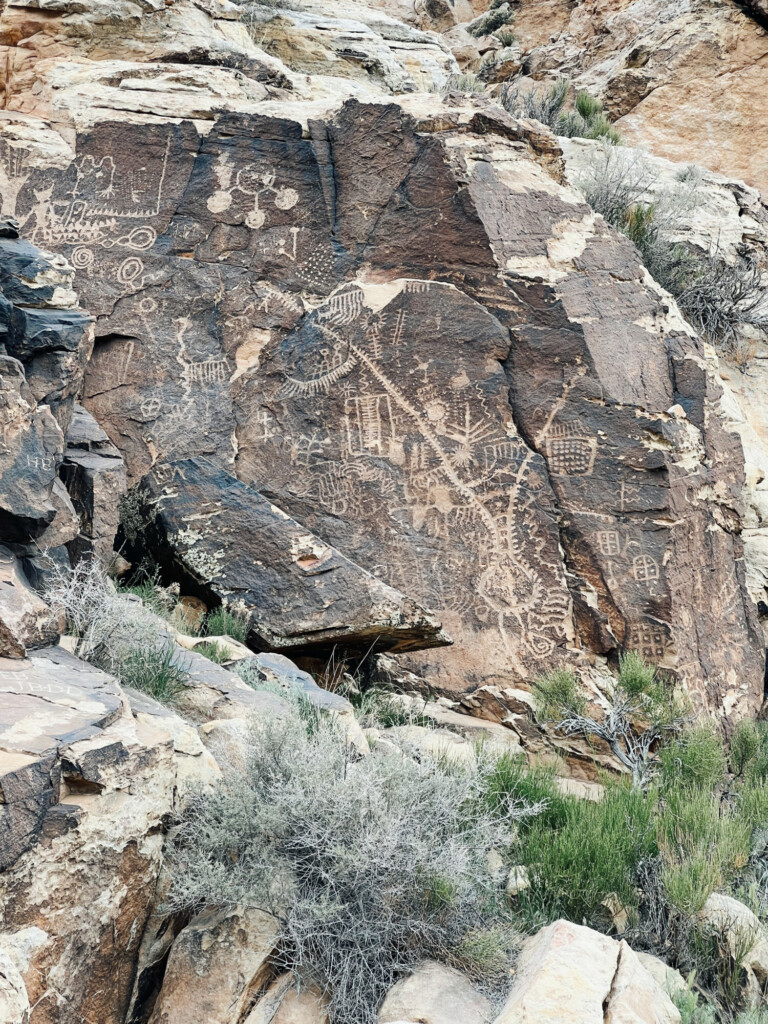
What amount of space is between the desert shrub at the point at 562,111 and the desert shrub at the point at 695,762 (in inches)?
314

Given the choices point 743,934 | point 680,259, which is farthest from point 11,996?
point 680,259

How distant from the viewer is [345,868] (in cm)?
329

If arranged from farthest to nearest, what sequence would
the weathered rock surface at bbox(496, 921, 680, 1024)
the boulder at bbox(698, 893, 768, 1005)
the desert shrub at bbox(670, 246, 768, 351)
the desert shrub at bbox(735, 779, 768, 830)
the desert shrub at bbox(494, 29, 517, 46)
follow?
the desert shrub at bbox(494, 29, 517, 46)
the desert shrub at bbox(670, 246, 768, 351)
the desert shrub at bbox(735, 779, 768, 830)
the boulder at bbox(698, 893, 768, 1005)
the weathered rock surface at bbox(496, 921, 680, 1024)

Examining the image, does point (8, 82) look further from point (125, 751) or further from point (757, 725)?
point (757, 725)

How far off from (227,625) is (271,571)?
0.43 metres

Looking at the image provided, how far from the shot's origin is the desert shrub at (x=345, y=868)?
319cm

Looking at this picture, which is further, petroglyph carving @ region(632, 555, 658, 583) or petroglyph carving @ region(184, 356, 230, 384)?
petroglyph carving @ region(184, 356, 230, 384)

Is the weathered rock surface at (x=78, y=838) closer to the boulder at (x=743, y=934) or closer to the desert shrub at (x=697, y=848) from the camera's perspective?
the desert shrub at (x=697, y=848)

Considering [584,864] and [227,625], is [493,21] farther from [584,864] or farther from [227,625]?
[584,864]

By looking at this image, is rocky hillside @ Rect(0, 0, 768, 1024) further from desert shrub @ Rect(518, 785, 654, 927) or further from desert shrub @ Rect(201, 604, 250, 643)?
desert shrub @ Rect(518, 785, 654, 927)

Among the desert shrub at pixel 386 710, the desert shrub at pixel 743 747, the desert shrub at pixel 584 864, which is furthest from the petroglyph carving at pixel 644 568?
the desert shrub at pixel 584 864

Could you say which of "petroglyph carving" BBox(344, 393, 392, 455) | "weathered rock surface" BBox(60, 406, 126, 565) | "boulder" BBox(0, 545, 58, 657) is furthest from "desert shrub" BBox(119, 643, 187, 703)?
"petroglyph carving" BBox(344, 393, 392, 455)

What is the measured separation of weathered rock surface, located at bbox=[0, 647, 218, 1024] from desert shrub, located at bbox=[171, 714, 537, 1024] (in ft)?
0.55

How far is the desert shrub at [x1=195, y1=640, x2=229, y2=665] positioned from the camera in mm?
5176
